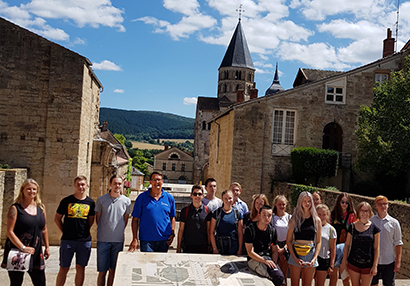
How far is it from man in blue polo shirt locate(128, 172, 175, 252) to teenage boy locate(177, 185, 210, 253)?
10.9 inches

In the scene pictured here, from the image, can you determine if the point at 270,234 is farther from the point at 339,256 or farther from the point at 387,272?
the point at 387,272

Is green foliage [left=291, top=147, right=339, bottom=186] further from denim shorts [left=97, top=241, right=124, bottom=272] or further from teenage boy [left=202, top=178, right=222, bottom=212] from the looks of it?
denim shorts [left=97, top=241, right=124, bottom=272]

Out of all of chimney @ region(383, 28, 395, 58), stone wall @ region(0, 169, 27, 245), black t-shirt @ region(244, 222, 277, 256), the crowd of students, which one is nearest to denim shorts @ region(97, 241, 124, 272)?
the crowd of students

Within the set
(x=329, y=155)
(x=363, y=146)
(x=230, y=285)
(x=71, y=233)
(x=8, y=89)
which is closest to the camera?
(x=230, y=285)

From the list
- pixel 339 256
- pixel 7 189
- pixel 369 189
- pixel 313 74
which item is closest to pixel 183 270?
pixel 339 256

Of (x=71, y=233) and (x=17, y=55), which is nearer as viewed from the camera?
(x=71, y=233)

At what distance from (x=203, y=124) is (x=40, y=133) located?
53062mm

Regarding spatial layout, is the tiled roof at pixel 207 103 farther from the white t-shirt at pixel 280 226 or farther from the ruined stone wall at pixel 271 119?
the white t-shirt at pixel 280 226

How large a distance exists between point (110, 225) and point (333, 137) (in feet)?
50.8

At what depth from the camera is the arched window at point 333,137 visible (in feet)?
62.6

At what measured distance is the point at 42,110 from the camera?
1356cm

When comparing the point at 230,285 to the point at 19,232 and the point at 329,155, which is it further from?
the point at 329,155

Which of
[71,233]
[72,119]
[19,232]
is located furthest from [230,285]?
[72,119]

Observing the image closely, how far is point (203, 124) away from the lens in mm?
66188
